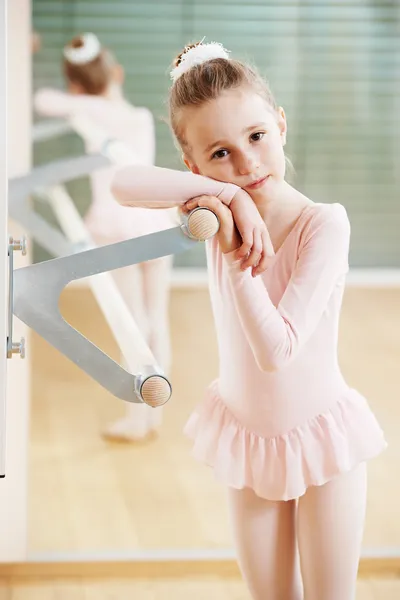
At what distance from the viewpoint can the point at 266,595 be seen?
1.22 metres

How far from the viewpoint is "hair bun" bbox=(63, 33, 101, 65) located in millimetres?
2279

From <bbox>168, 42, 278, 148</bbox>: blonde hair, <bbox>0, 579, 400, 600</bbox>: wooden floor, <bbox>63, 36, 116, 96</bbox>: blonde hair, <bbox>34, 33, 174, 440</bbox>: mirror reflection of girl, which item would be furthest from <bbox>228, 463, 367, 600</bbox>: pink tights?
<bbox>63, 36, 116, 96</bbox>: blonde hair

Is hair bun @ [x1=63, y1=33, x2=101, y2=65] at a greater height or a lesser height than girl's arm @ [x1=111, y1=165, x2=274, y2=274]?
greater

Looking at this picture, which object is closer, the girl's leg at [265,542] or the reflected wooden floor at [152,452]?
the girl's leg at [265,542]

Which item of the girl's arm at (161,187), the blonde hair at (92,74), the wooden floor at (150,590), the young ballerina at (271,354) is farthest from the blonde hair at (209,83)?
the blonde hair at (92,74)

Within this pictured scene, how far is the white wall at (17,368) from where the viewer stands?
5.79 feet

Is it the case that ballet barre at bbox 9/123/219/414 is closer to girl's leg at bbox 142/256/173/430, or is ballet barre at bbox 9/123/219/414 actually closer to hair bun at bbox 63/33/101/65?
girl's leg at bbox 142/256/173/430

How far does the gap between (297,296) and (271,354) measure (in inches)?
2.9

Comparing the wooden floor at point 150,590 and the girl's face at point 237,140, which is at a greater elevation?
the girl's face at point 237,140

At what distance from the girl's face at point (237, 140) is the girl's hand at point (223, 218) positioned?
10 centimetres

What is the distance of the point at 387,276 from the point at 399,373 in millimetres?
288

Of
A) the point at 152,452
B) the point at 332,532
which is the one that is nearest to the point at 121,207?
the point at 152,452

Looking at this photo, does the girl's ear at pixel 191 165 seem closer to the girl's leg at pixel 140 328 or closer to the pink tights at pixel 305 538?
the pink tights at pixel 305 538

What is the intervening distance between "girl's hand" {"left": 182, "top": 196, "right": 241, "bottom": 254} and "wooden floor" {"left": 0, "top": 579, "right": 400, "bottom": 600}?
105cm
